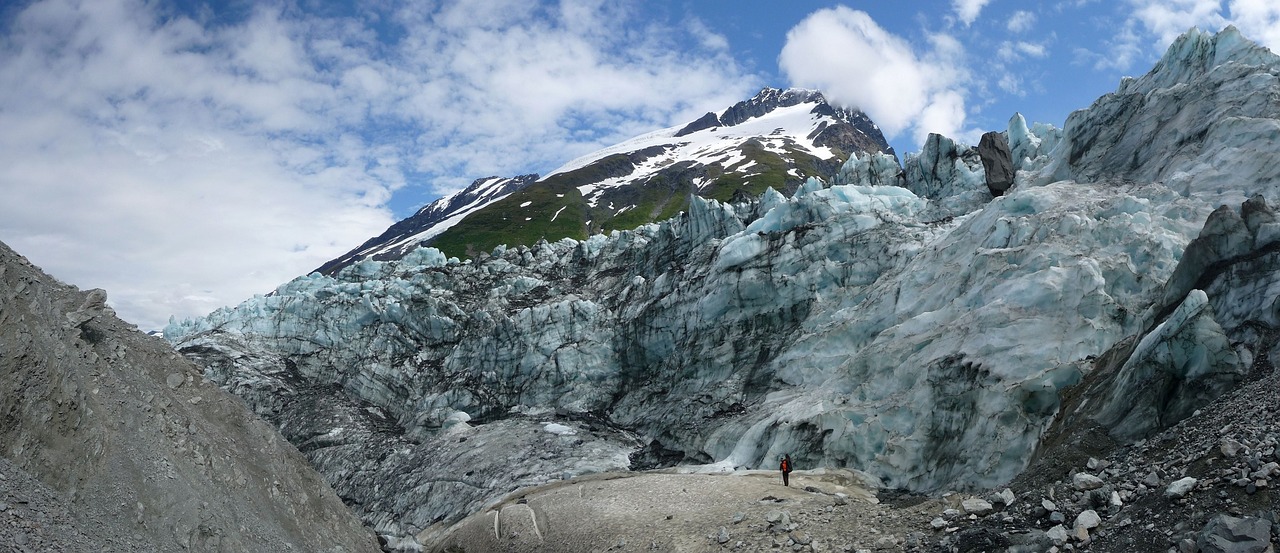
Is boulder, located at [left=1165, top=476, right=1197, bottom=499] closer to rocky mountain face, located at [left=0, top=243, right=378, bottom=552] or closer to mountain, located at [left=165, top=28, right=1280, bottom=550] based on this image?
mountain, located at [left=165, top=28, right=1280, bottom=550]

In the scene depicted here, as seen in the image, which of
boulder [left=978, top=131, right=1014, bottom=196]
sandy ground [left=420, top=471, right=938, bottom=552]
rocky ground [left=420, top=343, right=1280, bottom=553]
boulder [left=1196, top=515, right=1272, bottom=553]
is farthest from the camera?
boulder [left=978, top=131, right=1014, bottom=196]

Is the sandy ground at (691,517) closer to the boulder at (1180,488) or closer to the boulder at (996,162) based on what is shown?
the boulder at (1180,488)

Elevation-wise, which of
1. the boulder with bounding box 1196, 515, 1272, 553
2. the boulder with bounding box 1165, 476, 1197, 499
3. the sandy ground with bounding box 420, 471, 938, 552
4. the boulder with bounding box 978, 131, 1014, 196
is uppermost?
the boulder with bounding box 978, 131, 1014, 196

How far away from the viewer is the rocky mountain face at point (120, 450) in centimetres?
1594

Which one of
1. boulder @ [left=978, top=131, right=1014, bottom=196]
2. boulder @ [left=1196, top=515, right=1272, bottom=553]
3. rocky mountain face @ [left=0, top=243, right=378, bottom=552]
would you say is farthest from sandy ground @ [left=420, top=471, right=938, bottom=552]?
boulder @ [left=978, top=131, right=1014, bottom=196]

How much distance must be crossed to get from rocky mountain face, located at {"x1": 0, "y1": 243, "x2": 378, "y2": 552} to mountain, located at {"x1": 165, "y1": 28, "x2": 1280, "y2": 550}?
9.33 m

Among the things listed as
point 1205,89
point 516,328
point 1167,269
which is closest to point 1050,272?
point 1167,269

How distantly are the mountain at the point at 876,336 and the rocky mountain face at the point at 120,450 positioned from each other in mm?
9332

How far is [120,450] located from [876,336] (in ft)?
108

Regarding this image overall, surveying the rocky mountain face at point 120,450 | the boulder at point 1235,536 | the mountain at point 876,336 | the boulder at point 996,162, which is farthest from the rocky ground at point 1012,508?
the boulder at point 996,162

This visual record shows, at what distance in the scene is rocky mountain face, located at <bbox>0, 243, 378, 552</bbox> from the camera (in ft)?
52.3

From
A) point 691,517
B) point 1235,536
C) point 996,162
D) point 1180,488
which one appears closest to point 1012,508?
point 1180,488

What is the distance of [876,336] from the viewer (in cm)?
3803

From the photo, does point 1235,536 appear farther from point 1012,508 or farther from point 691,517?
point 691,517
